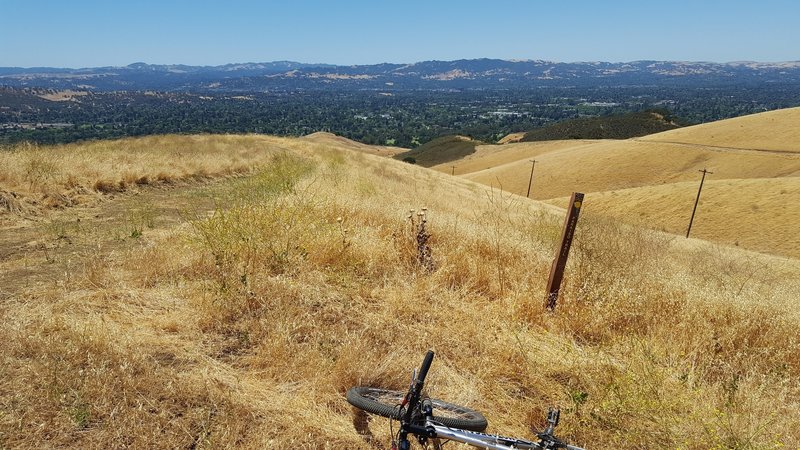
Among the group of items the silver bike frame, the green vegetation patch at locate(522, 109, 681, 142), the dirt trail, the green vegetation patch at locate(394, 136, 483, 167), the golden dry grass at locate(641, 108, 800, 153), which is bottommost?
the green vegetation patch at locate(394, 136, 483, 167)

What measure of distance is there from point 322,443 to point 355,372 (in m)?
0.77

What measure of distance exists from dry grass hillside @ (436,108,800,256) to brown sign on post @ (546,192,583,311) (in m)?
34.1

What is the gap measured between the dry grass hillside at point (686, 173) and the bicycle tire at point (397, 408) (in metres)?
36.5

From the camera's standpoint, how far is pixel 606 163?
61781 millimetres

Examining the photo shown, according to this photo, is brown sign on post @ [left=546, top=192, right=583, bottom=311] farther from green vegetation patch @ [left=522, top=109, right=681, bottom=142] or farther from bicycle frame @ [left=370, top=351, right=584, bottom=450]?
A: green vegetation patch @ [left=522, top=109, right=681, bottom=142]

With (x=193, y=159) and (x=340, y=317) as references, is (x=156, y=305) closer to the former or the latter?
(x=340, y=317)

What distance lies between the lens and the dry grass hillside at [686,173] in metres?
36.2

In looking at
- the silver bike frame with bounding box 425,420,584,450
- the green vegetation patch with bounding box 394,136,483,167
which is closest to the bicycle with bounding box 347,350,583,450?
Answer: the silver bike frame with bounding box 425,420,584,450

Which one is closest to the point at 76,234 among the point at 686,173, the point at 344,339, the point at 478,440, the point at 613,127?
the point at 344,339

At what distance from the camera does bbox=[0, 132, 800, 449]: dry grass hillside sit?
3.48 m

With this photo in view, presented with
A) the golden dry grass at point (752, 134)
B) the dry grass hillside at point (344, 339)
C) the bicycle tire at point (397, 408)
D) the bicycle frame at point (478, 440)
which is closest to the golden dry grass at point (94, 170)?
the dry grass hillside at point (344, 339)

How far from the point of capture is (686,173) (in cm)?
5675

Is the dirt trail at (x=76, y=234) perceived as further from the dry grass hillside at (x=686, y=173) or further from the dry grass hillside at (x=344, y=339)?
the dry grass hillside at (x=686, y=173)

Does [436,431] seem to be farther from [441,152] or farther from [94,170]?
[441,152]
